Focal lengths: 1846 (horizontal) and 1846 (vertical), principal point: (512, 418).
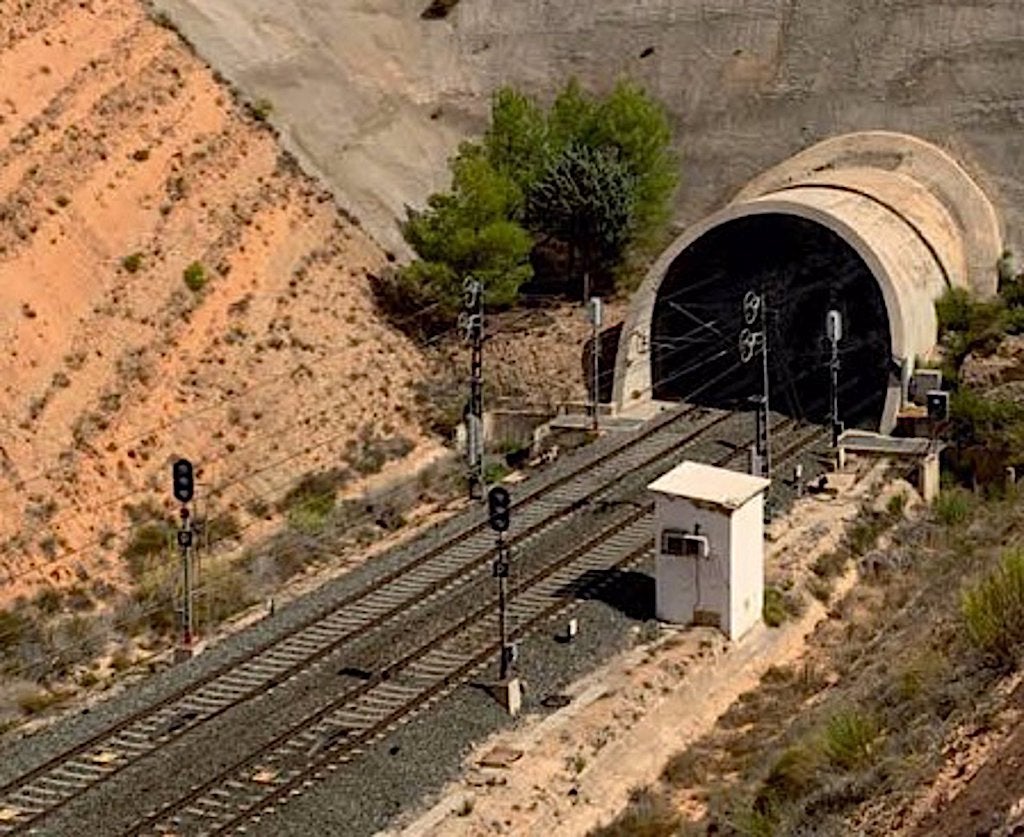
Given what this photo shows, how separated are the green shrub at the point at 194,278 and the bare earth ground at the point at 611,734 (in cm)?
1389

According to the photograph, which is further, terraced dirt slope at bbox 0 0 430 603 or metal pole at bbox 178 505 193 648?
terraced dirt slope at bbox 0 0 430 603

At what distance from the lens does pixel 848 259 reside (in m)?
41.3

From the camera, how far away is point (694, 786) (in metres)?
22.2

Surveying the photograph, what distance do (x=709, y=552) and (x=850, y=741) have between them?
7.08 m

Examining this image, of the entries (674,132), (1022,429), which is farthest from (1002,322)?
(674,132)

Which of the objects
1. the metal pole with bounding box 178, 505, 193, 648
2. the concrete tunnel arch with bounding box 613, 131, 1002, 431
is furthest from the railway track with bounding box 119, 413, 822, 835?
the concrete tunnel arch with bounding box 613, 131, 1002, 431

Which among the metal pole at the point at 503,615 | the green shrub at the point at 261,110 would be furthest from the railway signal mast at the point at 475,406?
the metal pole at the point at 503,615

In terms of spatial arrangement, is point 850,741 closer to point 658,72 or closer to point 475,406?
point 475,406

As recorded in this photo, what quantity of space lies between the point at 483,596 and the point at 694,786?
6364 mm

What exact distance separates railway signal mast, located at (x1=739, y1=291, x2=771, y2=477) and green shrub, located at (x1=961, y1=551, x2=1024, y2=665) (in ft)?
40.2

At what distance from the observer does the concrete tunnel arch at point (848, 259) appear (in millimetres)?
36969

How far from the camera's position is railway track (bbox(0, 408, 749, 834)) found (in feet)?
70.3

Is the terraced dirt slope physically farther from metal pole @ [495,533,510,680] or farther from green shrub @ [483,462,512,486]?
metal pole @ [495,533,510,680]

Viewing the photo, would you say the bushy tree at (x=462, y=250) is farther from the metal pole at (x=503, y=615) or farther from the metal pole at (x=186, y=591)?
Result: the metal pole at (x=503, y=615)
